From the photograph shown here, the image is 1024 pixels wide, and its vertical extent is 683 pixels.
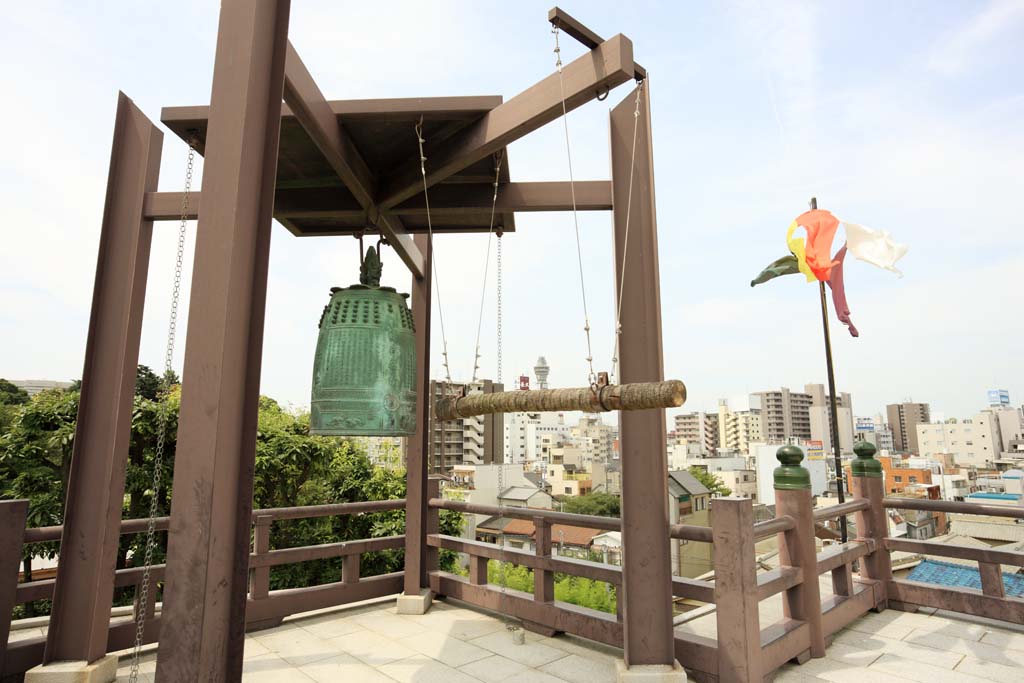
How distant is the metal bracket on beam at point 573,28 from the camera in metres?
2.58

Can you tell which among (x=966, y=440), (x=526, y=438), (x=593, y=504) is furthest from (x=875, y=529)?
(x=526, y=438)

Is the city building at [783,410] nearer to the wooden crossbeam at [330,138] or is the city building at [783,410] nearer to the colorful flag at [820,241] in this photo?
the colorful flag at [820,241]

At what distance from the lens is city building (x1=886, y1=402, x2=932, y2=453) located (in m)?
87.2

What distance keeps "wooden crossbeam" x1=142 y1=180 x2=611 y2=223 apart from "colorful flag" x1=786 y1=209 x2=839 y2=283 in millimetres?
5524

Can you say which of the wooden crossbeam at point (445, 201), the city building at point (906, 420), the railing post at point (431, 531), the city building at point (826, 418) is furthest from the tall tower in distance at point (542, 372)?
the city building at point (906, 420)

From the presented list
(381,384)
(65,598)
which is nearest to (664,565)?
(381,384)

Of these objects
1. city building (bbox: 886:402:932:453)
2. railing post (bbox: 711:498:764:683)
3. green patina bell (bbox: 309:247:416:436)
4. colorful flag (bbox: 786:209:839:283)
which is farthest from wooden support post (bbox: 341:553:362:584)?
city building (bbox: 886:402:932:453)

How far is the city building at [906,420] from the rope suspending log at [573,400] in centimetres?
10360

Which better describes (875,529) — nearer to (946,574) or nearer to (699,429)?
(946,574)

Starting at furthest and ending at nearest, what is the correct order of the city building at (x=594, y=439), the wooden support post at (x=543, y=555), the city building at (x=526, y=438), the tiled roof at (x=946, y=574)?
the city building at (x=526, y=438), the city building at (x=594, y=439), the tiled roof at (x=946, y=574), the wooden support post at (x=543, y=555)

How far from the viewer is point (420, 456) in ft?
16.4

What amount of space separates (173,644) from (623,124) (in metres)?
3.47

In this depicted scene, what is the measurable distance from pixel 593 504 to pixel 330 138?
5153 cm

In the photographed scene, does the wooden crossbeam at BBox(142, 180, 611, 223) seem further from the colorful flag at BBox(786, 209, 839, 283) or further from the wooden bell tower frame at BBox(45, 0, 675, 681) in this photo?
the colorful flag at BBox(786, 209, 839, 283)
